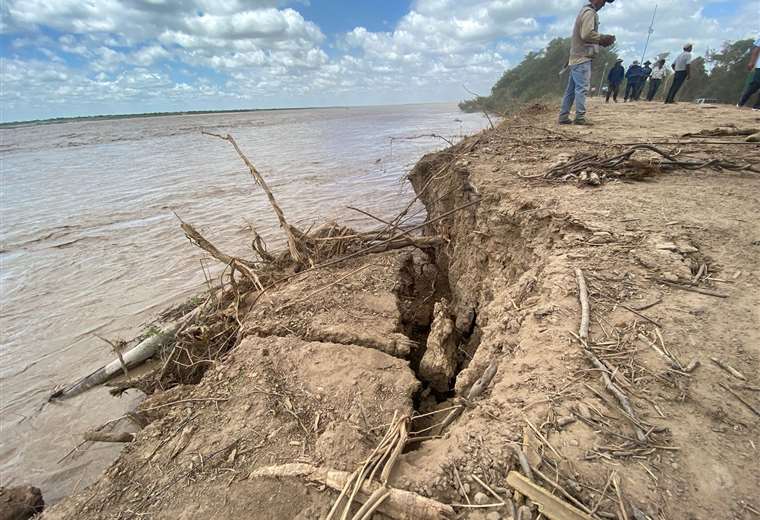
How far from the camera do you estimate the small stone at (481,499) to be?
1297mm

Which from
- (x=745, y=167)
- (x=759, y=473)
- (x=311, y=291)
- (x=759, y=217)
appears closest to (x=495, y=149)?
(x=745, y=167)

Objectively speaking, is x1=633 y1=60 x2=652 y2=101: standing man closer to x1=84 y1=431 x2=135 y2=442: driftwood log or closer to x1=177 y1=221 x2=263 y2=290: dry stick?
x1=177 y1=221 x2=263 y2=290: dry stick

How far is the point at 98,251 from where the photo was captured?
723 centimetres

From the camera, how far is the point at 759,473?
118 cm

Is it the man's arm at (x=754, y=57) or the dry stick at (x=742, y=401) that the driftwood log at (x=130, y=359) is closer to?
the dry stick at (x=742, y=401)

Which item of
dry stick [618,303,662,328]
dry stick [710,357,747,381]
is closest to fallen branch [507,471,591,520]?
dry stick [710,357,747,381]

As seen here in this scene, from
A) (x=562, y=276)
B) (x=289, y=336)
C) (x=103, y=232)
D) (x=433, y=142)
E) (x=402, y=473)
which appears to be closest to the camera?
(x=402, y=473)

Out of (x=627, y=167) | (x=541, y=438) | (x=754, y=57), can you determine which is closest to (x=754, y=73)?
(x=754, y=57)

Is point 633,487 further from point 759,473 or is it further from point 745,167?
point 745,167

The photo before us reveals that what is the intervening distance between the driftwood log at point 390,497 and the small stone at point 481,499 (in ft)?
0.33

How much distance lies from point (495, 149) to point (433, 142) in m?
14.4

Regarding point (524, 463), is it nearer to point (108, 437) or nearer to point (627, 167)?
point (108, 437)

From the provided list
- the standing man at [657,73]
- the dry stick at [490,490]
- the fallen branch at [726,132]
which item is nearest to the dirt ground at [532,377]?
the dry stick at [490,490]

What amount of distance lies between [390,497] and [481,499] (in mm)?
360
